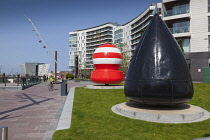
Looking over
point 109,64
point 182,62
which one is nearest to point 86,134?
point 182,62

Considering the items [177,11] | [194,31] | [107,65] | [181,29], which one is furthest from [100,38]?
[107,65]

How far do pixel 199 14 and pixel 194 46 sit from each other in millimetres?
5530

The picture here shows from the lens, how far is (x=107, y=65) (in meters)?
14.3

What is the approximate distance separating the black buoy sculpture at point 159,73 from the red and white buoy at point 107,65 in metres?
8.03

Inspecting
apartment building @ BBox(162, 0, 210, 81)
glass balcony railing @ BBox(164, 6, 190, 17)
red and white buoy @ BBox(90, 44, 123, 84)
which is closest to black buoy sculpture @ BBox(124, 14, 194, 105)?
red and white buoy @ BBox(90, 44, 123, 84)

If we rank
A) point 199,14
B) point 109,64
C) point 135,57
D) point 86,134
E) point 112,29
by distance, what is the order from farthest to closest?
1. point 112,29
2. point 199,14
3. point 109,64
4. point 135,57
5. point 86,134

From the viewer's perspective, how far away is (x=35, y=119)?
6016 millimetres

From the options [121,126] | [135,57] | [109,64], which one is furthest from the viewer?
[109,64]

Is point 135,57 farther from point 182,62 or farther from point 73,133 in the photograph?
point 73,133

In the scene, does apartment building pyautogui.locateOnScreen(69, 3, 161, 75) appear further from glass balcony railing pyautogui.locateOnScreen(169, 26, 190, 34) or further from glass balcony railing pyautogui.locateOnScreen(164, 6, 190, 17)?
glass balcony railing pyautogui.locateOnScreen(169, 26, 190, 34)

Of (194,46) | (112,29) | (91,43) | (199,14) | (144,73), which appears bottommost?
(144,73)

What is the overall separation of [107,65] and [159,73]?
351 inches

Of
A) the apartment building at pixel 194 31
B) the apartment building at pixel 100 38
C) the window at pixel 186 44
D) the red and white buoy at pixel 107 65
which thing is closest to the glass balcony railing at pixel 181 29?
the apartment building at pixel 194 31

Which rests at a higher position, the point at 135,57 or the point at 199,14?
the point at 199,14
